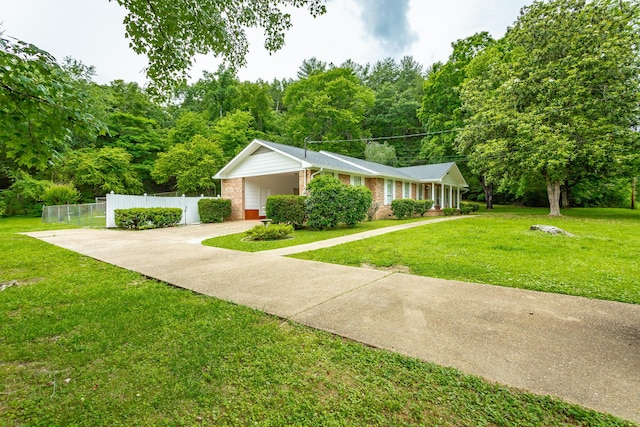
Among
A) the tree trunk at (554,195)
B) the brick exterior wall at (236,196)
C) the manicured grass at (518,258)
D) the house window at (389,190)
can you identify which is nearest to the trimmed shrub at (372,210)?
the house window at (389,190)

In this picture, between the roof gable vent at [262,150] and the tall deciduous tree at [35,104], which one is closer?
the tall deciduous tree at [35,104]

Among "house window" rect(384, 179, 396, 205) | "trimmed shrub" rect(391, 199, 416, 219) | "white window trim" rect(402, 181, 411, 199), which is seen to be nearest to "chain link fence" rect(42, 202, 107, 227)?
"trimmed shrub" rect(391, 199, 416, 219)

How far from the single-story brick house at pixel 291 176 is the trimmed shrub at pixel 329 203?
309cm

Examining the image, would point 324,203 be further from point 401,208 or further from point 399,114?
point 399,114

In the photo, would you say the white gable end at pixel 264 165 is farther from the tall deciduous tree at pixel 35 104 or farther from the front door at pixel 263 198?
the tall deciduous tree at pixel 35 104

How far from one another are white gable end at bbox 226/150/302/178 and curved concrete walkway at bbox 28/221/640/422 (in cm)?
1074

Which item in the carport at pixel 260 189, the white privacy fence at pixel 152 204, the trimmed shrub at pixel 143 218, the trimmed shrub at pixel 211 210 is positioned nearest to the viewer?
the trimmed shrub at pixel 143 218

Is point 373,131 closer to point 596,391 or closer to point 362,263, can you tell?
point 362,263

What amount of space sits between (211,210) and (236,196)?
6.76ft

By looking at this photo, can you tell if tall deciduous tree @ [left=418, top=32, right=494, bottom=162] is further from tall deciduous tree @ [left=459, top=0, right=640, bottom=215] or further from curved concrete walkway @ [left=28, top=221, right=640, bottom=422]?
curved concrete walkway @ [left=28, top=221, right=640, bottom=422]

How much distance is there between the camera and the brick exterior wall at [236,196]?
59.4ft

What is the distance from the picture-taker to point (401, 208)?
55.5 ft

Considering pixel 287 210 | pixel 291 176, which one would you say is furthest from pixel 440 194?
pixel 287 210

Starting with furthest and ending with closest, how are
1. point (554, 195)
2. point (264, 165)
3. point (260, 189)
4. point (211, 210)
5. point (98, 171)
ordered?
point (98, 171) → point (260, 189) → point (554, 195) → point (264, 165) → point (211, 210)
